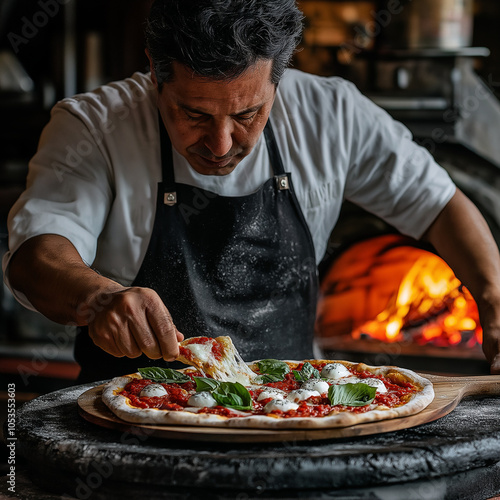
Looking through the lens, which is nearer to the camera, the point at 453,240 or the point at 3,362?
the point at 453,240

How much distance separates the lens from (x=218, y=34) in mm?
1668

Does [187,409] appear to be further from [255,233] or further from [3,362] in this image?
[3,362]

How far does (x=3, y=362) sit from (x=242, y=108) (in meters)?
3.21

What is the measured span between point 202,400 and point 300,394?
0.23 meters

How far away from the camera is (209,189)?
84.3 inches

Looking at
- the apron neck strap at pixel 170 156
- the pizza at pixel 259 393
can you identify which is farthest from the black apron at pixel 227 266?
the pizza at pixel 259 393

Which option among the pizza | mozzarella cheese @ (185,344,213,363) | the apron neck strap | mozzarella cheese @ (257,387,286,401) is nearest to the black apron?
the apron neck strap

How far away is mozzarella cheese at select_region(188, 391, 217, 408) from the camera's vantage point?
159 cm

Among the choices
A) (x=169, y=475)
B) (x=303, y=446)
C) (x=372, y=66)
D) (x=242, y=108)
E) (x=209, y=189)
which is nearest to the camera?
(x=169, y=475)

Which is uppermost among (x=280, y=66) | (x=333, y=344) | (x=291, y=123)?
(x=280, y=66)

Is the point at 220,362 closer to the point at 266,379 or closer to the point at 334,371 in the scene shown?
the point at 266,379

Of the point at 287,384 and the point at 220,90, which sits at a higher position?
the point at 220,90

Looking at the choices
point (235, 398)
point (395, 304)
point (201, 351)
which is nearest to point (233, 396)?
point (235, 398)

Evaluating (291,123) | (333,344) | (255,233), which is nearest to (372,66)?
(333,344)
